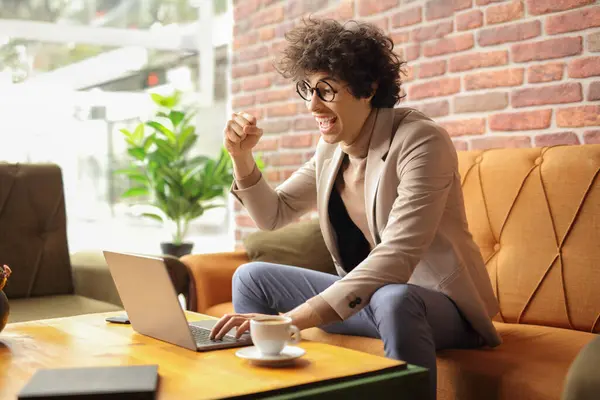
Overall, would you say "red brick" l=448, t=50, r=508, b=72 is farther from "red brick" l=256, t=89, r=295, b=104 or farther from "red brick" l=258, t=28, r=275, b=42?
"red brick" l=258, t=28, r=275, b=42

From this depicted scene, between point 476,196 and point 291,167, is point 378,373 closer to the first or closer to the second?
point 476,196

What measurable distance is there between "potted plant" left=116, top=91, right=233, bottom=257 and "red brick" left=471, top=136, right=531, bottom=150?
4.95ft

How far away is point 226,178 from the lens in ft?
13.0

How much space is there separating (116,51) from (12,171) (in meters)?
1.92

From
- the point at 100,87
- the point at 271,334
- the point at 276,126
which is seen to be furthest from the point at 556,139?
the point at 100,87

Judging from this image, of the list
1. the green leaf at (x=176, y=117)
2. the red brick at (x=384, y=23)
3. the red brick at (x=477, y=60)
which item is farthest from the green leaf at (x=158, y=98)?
the red brick at (x=477, y=60)

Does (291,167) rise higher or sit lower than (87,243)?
higher

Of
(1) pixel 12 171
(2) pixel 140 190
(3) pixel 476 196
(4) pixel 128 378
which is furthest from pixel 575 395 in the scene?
(2) pixel 140 190

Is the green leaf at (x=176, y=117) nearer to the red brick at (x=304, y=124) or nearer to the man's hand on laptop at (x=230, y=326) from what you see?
the red brick at (x=304, y=124)

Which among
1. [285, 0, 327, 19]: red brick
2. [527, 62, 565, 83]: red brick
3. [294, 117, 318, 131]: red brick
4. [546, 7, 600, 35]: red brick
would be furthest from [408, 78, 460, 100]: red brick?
Answer: [285, 0, 327, 19]: red brick

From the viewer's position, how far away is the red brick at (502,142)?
268 cm

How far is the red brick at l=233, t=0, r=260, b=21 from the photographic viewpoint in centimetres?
409

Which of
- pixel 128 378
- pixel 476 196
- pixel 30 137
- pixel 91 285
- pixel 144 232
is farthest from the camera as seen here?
pixel 144 232

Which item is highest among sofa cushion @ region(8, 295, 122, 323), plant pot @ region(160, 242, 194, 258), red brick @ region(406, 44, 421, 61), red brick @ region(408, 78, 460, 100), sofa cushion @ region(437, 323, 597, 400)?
red brick @ region(406, 44, 421, 61)
